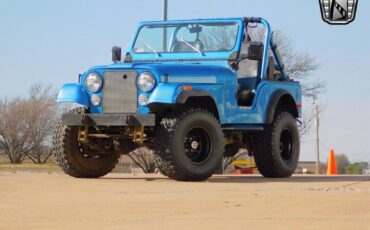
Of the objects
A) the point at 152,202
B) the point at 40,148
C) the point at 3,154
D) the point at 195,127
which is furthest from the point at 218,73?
the point at 3,154

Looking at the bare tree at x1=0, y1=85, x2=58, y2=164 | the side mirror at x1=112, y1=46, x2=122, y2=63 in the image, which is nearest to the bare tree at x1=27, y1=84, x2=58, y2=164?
the bare tree at x1=0, y1=85, x2=58, y2=164

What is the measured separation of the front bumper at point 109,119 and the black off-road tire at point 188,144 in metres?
0.29

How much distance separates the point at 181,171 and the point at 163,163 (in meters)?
0.28

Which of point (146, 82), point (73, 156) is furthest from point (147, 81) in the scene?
point (73, 156)

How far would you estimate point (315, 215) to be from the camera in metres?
8.50

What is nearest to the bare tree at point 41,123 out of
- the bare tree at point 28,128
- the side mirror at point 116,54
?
the bare tree at point 28,128

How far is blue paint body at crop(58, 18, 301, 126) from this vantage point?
13617 millimetres

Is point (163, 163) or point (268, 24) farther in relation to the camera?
point (268, 24)

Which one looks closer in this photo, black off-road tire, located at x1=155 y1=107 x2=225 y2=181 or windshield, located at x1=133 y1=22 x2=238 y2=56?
black off-road tire, located at x1=155 y1=107 x2=225 y2=181

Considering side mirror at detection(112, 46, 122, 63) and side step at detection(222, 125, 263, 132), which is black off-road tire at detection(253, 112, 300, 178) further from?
side mirror at detection(112, 46, 122, 63)

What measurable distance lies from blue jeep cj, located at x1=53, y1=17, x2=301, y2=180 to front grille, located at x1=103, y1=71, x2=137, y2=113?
0.01 m

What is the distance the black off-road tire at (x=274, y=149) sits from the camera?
15750mm

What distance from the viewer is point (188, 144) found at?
1406 cm

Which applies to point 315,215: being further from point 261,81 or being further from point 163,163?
point 261,81
